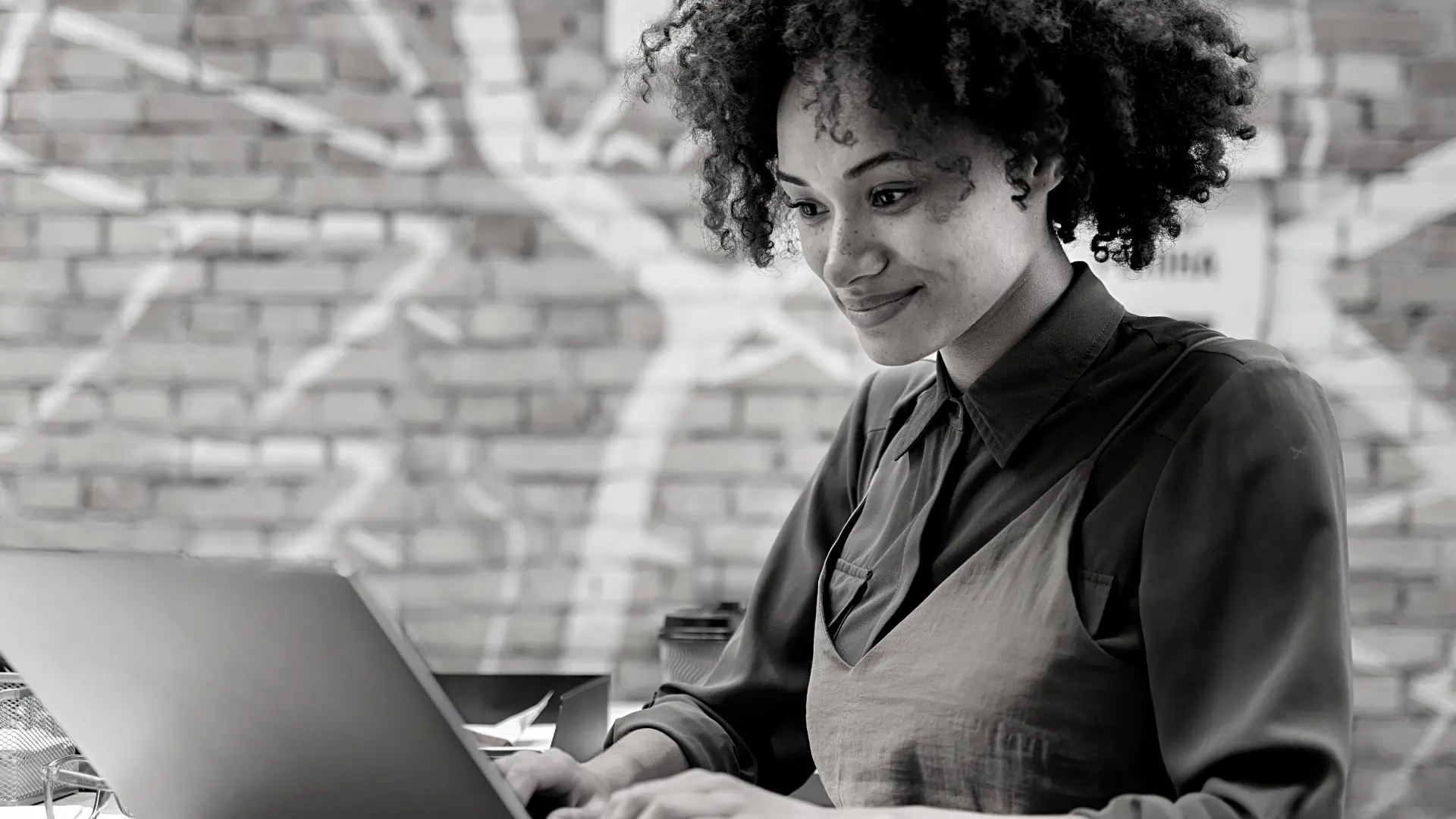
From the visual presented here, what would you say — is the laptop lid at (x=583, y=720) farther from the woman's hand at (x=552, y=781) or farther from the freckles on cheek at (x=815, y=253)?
the freckles on cheek at (x=815, y=253)

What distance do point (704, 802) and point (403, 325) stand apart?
185cm

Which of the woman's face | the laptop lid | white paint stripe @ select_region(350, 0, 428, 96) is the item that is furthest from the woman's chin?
white paint stripe @ select_region(350, 0, 428, 96)

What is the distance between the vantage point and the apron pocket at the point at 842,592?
1157 mm

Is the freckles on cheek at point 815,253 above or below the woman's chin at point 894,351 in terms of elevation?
above

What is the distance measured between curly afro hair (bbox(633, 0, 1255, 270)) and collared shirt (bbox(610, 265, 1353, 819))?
129 millimetres

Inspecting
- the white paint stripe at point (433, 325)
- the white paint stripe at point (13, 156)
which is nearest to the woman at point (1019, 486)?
the white paint stripe at point (433, 325)

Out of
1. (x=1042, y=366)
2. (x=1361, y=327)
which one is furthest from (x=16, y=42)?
(x=1361, y=327)

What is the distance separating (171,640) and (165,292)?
1956 millimetres

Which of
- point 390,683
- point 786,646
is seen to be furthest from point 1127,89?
point 390,683

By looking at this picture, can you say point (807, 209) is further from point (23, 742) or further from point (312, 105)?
point (312, 105)

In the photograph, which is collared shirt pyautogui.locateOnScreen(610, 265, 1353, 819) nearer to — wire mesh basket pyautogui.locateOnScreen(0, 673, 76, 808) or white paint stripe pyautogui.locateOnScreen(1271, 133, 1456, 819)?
wire mesh basket pyautogui.locateOnScreen(0, 673, 76, 808)

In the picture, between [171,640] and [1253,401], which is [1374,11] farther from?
[171,640]

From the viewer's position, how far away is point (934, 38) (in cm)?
A: 102

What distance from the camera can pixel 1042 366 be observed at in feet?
3.51
